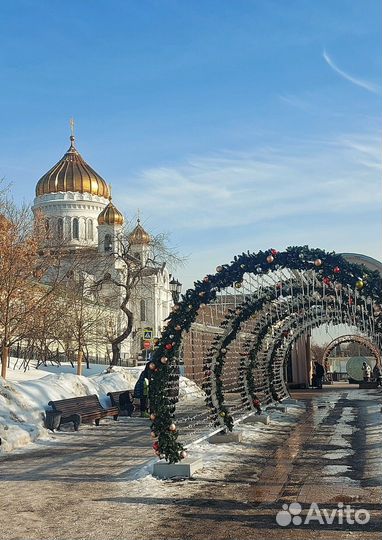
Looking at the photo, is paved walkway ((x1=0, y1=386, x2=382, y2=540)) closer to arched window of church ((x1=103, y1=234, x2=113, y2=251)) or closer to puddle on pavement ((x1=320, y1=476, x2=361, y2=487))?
puddle on pavement ((x1=320, y1=476, x2=361, y2=487))

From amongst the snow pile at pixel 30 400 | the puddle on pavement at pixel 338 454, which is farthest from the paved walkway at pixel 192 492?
the snow pile at pixel 30 400

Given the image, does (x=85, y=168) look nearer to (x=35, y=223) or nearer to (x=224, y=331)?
(x=35, y=223)

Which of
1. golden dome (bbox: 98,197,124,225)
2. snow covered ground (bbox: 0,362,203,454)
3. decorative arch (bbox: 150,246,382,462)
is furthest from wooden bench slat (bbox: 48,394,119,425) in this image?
Answer: golden dome (bbox: 98,197,124,225)

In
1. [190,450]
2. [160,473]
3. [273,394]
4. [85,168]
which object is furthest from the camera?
[85,168]

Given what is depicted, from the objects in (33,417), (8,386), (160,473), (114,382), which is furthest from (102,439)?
(114,382)

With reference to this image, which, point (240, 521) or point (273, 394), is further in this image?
point (273, 394)

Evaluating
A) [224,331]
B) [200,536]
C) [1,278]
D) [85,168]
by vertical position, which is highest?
[85,168]

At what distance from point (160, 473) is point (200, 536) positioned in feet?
9.35

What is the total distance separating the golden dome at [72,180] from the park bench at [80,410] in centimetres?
5246

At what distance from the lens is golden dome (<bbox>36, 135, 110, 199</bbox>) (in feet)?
222

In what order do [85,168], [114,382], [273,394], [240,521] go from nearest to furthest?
[240,521] < [273,394] < [114,382] < [85,168]

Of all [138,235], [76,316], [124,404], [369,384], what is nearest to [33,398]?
[124,404]

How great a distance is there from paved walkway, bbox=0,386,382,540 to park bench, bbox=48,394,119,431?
2100 mm

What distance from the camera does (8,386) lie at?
1502cm
